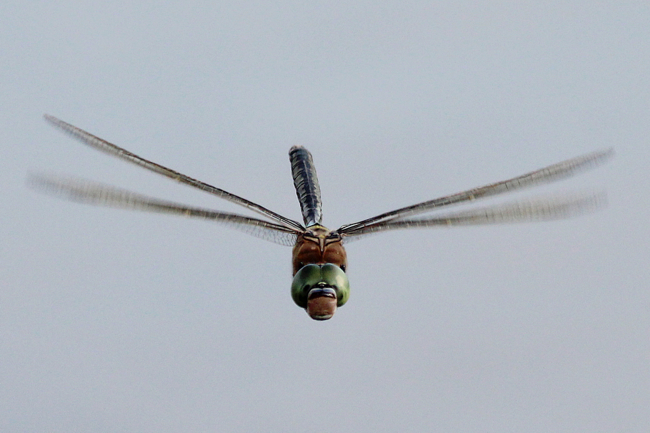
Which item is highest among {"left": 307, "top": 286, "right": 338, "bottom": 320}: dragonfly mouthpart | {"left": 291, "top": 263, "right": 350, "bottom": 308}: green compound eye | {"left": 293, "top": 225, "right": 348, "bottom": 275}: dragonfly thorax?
→ {"left": 293, "top": 225, "right": 348, "bottom": 275}: dragonfly thorax

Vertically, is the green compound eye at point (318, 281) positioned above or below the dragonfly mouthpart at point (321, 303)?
above

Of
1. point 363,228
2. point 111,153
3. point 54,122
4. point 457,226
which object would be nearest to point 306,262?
point 363,228

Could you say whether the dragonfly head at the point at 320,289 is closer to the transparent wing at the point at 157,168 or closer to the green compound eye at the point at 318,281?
the green compound eye at the point at 318,281

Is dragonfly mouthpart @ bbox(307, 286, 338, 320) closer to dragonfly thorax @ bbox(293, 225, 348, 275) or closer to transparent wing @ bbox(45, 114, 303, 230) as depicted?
dragonfly thorax @ bbox(293, 225, 348, 275)

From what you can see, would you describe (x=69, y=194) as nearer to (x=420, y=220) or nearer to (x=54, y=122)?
(x=54, y=122)

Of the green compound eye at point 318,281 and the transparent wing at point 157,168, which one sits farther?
the transparent wing at point 157,168

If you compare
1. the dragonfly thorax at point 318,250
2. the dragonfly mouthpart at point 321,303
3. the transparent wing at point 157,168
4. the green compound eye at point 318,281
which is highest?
the transparent wing at point 157,168
